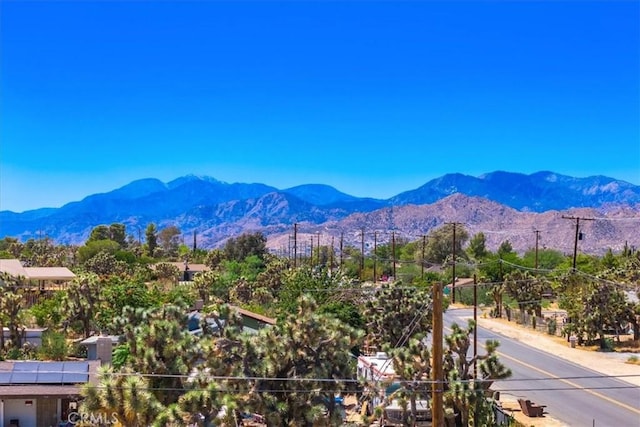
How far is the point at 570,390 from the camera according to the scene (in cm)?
3812

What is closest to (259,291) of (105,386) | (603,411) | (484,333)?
(484,333)

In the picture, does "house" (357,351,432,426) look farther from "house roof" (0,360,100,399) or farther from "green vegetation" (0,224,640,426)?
"house roof" (0,360,100,399)

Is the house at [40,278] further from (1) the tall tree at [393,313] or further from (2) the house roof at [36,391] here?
(2) the house roof at [36,391]

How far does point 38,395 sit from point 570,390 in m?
26.6

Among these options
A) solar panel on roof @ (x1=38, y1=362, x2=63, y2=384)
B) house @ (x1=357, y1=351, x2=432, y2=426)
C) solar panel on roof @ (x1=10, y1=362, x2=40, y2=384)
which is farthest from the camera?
solar panel on roof @ (x1=38, y1=362, x2=63, y2=384)

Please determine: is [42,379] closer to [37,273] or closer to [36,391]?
[36,391]

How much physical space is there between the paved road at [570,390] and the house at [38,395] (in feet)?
55.0

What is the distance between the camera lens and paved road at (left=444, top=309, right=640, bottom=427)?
1226 inches

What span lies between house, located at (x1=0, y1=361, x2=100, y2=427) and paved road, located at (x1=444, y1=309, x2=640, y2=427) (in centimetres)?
1677

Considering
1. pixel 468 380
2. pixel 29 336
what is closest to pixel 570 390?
pixel 468 380

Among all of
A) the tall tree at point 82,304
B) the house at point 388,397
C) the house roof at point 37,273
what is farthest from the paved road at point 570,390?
the house roof at point 37,273

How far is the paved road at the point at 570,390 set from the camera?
102ft

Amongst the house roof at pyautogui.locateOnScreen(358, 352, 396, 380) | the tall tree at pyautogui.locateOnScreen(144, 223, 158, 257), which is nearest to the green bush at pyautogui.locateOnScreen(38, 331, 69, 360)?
the house roof at pyautogui.locateOnScreen(358, 352, 396, 380)

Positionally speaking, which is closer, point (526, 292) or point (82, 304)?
point (82, 304)
